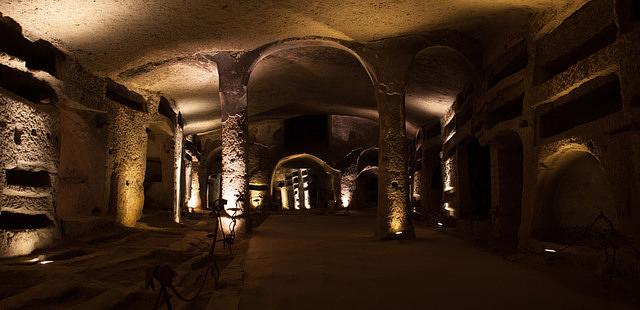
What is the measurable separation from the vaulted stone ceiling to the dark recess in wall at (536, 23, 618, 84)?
24.2 inches

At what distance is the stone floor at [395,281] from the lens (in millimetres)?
3557

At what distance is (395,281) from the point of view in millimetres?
4285

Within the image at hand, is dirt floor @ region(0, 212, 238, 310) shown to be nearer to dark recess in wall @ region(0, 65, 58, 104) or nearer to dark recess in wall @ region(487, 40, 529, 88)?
dark recess in wall @ region(0, 65, 58, 104)

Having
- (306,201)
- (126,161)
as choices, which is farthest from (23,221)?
(306,201)

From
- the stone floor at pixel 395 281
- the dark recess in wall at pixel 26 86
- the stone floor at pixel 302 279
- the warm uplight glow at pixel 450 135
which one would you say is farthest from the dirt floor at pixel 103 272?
the warm uplight glow at pixel 450 135

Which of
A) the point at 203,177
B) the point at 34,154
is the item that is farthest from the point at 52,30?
the point at 203,177

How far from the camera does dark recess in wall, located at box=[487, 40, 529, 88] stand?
24.3 ft

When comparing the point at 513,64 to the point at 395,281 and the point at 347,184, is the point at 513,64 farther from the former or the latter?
the point at 347,184

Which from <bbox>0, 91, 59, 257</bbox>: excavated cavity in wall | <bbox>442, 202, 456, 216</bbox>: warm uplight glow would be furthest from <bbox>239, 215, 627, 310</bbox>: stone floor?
<bbox>442, 202, 456, 216</bbox>: warm uplight glow

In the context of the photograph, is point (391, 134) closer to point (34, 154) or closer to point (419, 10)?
point (419, 10)

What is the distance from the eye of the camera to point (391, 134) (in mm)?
8398

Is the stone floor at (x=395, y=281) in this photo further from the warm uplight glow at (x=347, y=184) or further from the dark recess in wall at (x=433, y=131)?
the warm uplight glow at (x=347, y=184)

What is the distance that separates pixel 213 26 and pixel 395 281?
5.49 m

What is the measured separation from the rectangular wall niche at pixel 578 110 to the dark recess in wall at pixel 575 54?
1.74 feet
